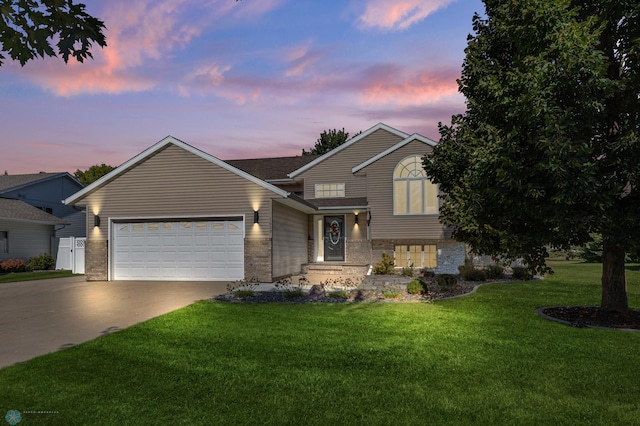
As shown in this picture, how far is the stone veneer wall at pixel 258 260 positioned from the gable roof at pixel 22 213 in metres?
16.7

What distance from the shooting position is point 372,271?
20.2 metres

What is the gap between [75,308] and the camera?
1130 cm

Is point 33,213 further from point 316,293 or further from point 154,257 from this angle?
point 316,293

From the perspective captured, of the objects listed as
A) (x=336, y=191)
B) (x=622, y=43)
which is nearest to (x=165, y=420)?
(x=622, y=43)

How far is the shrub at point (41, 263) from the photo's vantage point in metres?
25.7

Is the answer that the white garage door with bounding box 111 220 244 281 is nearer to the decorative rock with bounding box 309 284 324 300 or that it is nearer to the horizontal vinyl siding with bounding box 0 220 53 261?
the decorative rock with bounding box 309 284 324 300

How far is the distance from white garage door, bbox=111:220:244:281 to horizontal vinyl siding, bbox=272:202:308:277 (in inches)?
58.5

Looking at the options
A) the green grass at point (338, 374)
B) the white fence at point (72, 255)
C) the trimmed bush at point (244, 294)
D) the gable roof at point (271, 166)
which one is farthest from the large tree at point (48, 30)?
the white fence at point (72, 255)

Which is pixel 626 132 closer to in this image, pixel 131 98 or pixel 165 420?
pixel 165 420

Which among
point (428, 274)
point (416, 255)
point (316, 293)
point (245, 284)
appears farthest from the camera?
point (416, 255)

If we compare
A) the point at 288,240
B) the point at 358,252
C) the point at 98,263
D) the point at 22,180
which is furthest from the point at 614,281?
the point at 22,180

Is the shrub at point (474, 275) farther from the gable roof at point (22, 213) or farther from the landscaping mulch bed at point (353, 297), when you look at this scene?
the gable roof at point (22, 213)

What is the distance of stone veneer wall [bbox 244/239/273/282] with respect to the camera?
56.0ft

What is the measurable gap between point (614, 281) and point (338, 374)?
7476 mm
